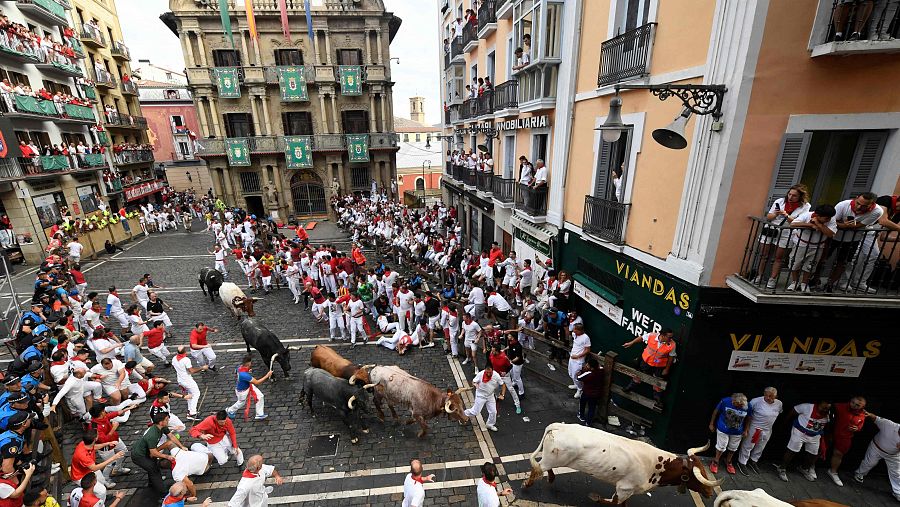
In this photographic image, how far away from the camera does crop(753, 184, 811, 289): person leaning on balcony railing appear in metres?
5.76

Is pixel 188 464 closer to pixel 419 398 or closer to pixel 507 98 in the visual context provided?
pixel 419 398

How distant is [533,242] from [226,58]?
3054 cm

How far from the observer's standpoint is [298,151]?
102 feet

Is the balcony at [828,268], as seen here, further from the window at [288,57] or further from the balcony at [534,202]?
the window at [288,57]

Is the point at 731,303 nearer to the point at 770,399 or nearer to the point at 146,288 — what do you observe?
the point at 770,399

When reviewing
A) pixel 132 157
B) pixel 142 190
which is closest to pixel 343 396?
pixel 142 190

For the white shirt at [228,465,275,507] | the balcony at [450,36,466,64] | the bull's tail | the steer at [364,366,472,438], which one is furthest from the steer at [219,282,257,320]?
the balcony at [450,36,466,64]

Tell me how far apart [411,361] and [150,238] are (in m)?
25.5

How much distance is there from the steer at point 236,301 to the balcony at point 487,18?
14.1m

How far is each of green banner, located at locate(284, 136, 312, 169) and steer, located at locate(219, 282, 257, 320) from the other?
793 inches

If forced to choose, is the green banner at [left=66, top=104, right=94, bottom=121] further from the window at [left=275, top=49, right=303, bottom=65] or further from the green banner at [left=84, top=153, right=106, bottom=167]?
the window at [left=275, top=49, right=303, bottom=65]

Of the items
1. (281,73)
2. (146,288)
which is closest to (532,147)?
(146,288)

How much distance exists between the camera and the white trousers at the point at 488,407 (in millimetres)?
8031

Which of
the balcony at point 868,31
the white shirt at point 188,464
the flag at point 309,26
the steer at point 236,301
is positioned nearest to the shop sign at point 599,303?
the balcony at point 868,31
